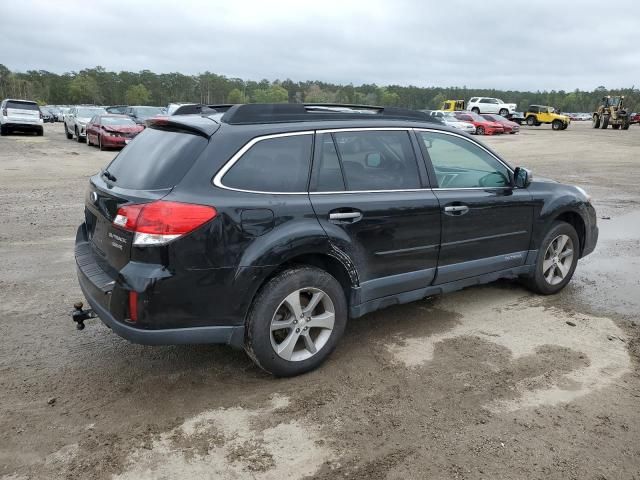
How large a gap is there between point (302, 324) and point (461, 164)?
2.08 metres

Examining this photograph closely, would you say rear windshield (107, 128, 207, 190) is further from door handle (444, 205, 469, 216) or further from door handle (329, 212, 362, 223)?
door handle (444, 205, 469, 216)

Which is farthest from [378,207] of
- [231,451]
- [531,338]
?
[231,451]

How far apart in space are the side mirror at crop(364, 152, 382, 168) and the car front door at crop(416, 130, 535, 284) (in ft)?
1.51

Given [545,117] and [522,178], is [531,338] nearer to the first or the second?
[522,178]

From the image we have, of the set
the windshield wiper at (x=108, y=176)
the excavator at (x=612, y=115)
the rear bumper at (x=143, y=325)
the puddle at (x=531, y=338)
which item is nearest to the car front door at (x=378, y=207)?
the puddle at (x=531, y=338)

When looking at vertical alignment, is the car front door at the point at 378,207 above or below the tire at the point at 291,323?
above

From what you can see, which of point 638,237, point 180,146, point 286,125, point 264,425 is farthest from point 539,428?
point 638,237

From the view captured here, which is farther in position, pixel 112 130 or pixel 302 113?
pixel 112 130

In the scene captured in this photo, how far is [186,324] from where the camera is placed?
3.20m

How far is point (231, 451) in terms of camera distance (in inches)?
112

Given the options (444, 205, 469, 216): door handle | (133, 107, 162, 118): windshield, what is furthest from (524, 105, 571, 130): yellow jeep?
(444, 205, 469, 216): door handle

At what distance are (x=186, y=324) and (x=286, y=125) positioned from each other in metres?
1.46

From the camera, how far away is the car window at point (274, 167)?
3.35 meters

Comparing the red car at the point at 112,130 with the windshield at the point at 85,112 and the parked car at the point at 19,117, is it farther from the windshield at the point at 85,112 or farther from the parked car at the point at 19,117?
the parked car at the point at 19,117
